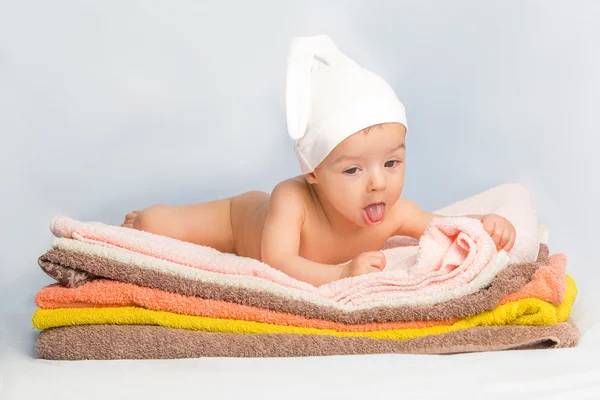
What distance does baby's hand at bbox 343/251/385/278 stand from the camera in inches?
102

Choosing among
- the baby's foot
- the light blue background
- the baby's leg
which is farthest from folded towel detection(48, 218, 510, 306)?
the light blue background

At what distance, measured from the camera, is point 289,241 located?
2.78m

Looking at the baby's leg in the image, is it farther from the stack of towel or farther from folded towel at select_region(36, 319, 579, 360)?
folded towel at select_region(36, 319, 579, 360)

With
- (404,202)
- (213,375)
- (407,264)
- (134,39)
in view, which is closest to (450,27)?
(134,39)

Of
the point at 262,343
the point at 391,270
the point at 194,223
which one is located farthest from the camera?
the point at 194,223

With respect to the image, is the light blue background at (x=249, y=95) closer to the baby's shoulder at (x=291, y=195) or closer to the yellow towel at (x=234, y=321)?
the baby's shoulder at (x=291, y=195)

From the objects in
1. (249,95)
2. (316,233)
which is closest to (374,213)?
(316,233)

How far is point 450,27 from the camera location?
14.3 feet

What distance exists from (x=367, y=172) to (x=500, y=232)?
1.21 feet

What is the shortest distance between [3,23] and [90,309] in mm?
2079

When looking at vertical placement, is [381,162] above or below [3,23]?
Answer: below

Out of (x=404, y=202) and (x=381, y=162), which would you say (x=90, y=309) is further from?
(x=404, y=202)

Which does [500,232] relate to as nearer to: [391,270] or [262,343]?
[391,270]

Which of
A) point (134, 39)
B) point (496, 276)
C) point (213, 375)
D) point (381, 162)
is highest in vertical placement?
point (134, 39)
